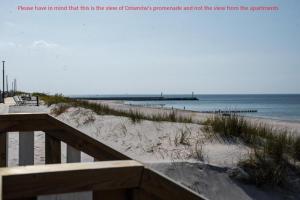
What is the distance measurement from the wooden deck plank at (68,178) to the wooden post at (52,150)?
1.68 metres

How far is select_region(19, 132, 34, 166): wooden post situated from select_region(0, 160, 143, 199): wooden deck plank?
1.99 meters

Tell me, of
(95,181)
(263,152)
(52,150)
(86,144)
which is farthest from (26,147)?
(263,152)

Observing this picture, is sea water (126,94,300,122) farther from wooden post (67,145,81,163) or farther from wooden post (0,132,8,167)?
wooden post (67,145,81,163)

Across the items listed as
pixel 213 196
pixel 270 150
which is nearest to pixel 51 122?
pixel 213 196

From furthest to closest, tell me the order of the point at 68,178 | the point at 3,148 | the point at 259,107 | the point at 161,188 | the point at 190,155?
the point at 259,107, the point at 190,155, the point at 3,148, the point at 161,188, the point at 68,178

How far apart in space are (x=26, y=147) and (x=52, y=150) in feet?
1.10

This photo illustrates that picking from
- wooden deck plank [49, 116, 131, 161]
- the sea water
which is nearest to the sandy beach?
wooden deck plank [49, 116, 131, 161]

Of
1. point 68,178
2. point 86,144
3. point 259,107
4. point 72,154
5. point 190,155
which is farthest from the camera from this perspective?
point 259,107

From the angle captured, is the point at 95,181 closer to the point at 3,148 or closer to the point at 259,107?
the point at 3,148

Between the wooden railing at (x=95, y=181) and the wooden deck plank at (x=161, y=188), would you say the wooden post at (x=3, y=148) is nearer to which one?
the wooden railing at (x=95, y=181)

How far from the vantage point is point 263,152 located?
285 inches

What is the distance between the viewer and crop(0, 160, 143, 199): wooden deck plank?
1381 millimetres

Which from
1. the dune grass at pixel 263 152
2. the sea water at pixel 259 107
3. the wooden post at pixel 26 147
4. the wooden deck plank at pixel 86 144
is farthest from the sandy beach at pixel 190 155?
the sea water at pixel 259 107

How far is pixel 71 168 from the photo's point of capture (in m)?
1.45
